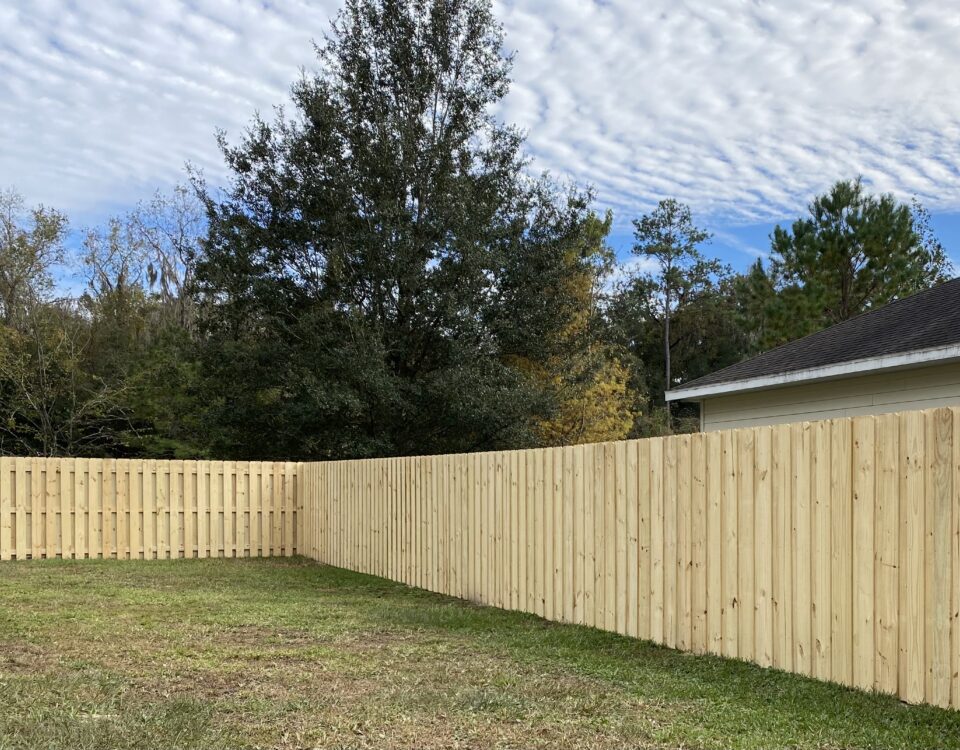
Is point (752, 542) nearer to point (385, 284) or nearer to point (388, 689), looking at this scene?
point (388, 689)

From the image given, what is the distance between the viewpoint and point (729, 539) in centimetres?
557

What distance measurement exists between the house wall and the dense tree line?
28.8 ft

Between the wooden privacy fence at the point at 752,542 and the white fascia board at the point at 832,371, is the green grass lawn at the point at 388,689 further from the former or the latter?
the white fascia board at the point at 832,371

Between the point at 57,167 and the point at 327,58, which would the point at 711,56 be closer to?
the point at 327,58

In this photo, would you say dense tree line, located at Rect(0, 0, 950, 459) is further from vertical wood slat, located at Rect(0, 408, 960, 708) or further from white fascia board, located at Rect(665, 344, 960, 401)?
vertical wood slat, located at Rect(0, 408, 960, 708)

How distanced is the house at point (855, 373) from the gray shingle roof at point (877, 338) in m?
0.02

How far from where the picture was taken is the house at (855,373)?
8.30 meters

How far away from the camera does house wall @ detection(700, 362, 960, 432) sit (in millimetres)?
8312

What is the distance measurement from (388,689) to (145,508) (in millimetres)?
9953

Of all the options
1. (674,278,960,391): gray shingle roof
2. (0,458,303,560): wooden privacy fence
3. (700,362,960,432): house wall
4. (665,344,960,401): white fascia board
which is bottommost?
(0,458,303,560): wooden privacy fence

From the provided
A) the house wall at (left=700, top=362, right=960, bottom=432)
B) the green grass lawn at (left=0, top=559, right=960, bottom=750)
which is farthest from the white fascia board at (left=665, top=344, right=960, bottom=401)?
the green grass lawn at (left=0, top=559, right=960, bottom=750)

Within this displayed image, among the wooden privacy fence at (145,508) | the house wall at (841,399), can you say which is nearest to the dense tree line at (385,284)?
the wooden privacy fence at (145,508)

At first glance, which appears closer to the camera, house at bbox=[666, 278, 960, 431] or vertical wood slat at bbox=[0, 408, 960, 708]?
vertical wood slat at bbox=[0, 408, 960, 708]

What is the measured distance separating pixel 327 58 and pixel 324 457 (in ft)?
31.5
